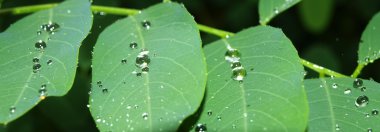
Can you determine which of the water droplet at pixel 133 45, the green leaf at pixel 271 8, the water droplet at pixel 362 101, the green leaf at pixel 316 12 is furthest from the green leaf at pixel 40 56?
the green leaf at pixel 316 12

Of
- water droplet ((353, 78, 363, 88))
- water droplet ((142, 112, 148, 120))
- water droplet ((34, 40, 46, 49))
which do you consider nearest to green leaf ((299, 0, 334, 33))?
water droplet ((353, 78, 363, 88))

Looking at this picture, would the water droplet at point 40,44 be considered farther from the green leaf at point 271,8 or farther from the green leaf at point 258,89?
the green leaf at point 271,8

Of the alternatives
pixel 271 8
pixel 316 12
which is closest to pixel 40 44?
pixel 271 8

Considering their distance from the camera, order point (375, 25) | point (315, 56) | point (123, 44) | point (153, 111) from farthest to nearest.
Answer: point (315, 56), point (375, 25), point (123, 44), point (153, 111)

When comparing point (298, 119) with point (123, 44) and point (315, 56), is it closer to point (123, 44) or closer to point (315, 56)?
point (123, 44)

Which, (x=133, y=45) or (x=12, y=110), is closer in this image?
(x=12, y=110)

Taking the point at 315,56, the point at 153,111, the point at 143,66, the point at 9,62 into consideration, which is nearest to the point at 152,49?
the point at 143,66

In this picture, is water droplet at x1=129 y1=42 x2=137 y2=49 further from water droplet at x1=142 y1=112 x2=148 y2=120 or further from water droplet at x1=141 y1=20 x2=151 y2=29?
water droplet at x1=142 y1=112 x2=148 y2=120

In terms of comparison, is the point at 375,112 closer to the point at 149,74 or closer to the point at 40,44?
the point at 149,74
